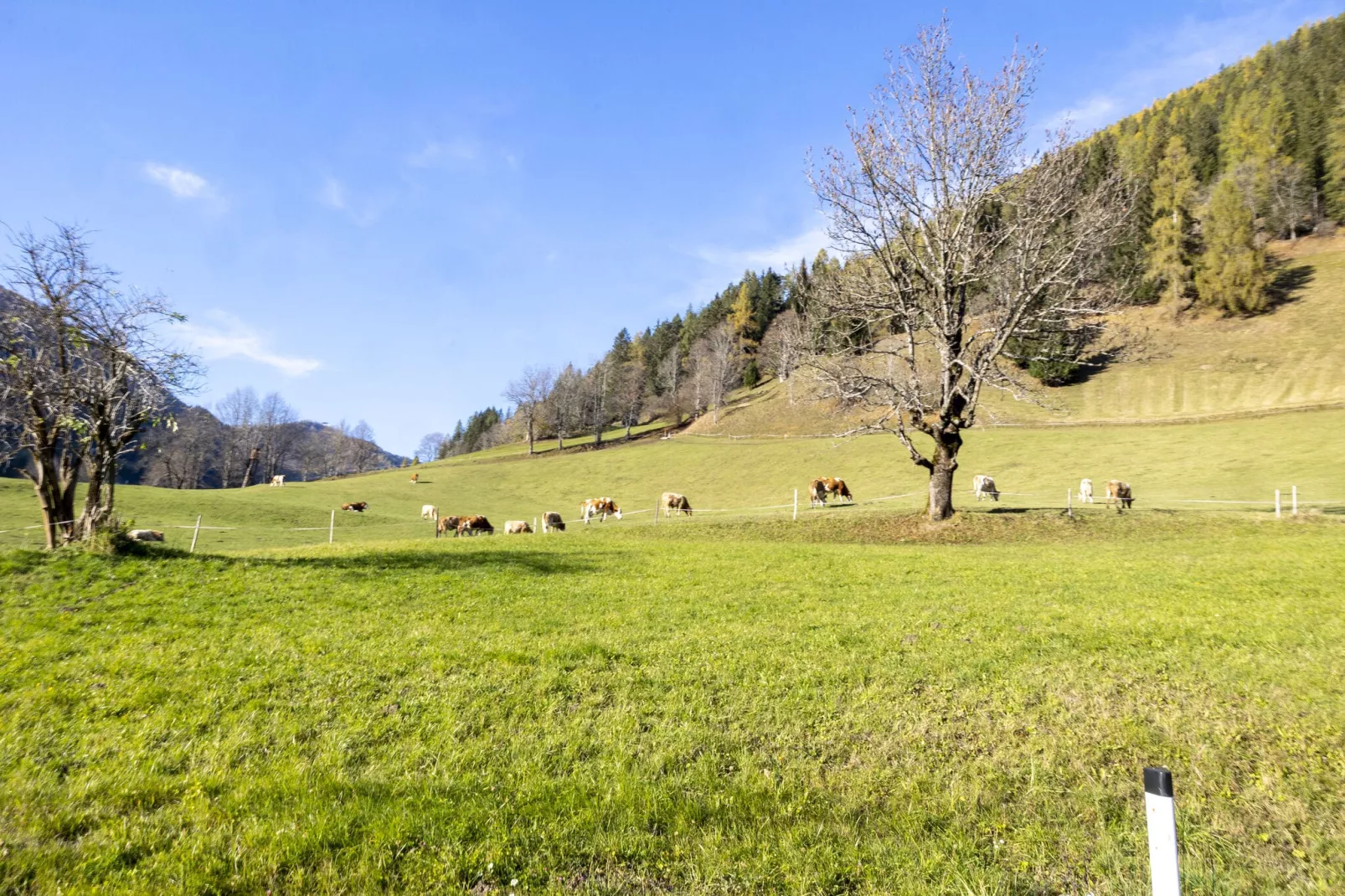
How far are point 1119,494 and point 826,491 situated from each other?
15746 mm

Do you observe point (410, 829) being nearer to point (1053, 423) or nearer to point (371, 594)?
point (371, 594)

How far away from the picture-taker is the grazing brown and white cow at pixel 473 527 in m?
37.2

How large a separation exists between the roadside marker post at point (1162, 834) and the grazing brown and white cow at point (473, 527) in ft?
122

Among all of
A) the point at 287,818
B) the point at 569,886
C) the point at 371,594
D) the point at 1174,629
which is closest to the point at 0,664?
the point at 371,594

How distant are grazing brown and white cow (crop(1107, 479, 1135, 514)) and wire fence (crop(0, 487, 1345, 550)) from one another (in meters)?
0.75

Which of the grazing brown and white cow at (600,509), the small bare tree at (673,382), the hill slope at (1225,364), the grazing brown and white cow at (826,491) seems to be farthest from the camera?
the small bare tree at (673,382)

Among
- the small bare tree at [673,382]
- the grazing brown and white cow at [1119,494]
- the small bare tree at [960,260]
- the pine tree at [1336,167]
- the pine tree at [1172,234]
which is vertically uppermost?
the pine tree at [1336,167]

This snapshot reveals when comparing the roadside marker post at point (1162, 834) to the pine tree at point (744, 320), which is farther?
the pine tree at point (744, 320)

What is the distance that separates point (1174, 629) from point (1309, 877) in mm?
6503

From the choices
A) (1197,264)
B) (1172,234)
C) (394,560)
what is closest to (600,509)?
(394,560)

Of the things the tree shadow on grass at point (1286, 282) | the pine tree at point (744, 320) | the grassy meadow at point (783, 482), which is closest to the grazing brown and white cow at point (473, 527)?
the grassy meadow at point (783, 482)

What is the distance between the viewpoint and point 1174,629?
9547 mm

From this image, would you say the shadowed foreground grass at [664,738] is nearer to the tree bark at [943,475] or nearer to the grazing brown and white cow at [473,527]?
the tree bark at [943,475]

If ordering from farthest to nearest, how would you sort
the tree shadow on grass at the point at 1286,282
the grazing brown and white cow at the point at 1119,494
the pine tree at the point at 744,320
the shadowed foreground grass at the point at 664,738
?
the pine tree at the point at 744,320 < the tree shadow on grass at the point at 1286,282 < the grazing brown and white cow at the point at 1119,494 < the shadowed foreground grass at the point at 664,738
